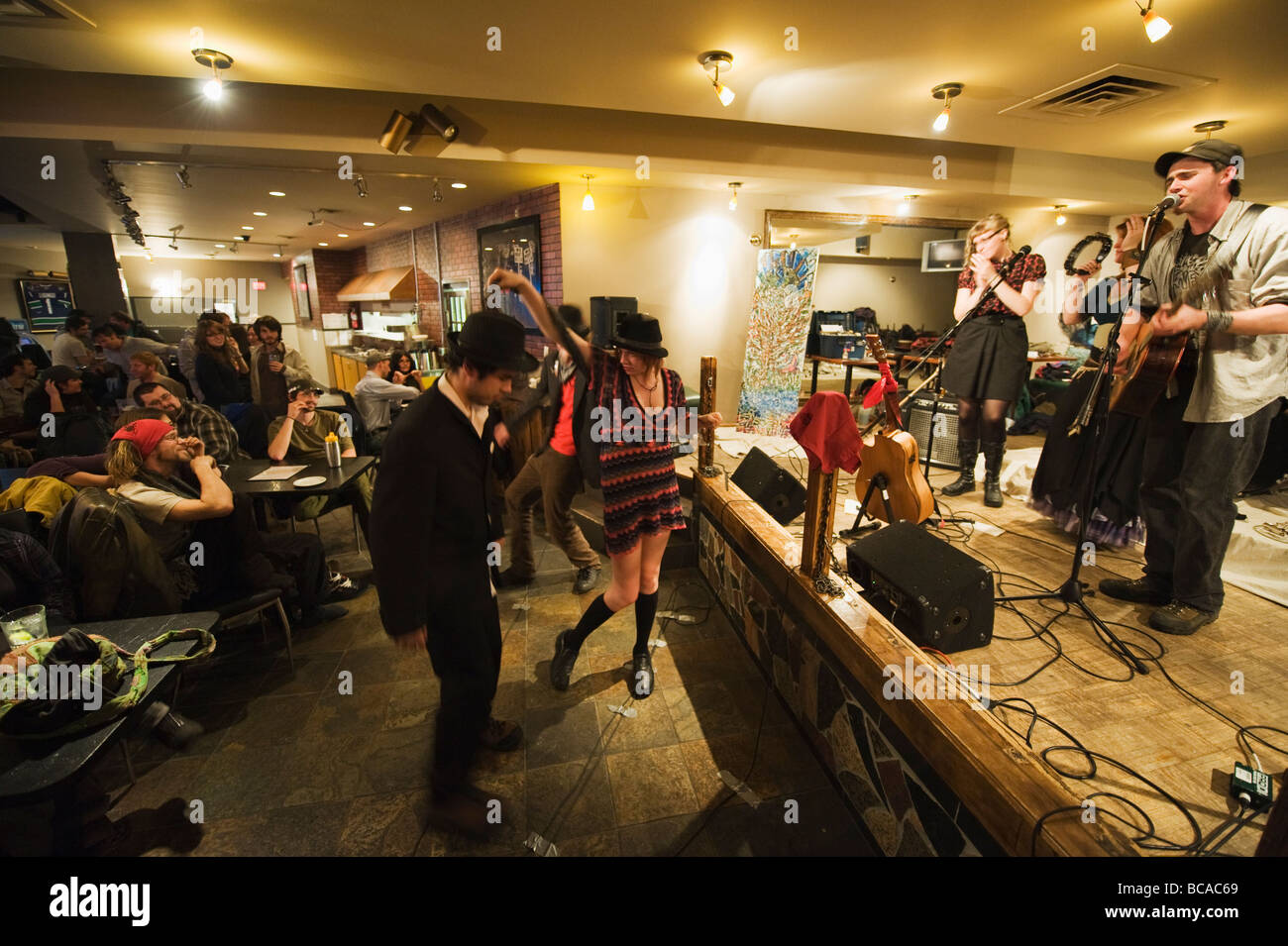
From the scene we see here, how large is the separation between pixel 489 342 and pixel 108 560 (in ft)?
6.18

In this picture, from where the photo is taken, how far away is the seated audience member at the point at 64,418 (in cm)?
375

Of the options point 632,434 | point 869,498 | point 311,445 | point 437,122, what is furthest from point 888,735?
point 437,122

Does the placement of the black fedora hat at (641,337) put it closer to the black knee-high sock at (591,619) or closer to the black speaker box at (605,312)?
the black knee-high sock at (591,619)

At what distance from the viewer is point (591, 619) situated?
2521mm

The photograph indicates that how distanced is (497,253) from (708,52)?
4565 millimetres

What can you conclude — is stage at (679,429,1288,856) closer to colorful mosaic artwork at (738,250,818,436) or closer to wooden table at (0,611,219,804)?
wooden table at (0,611,219,804)

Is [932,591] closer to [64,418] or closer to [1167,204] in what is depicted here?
[1167,204]

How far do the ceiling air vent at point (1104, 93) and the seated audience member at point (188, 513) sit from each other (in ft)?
18.8

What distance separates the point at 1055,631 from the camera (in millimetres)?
2477

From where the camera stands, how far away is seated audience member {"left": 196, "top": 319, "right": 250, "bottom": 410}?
187 inches

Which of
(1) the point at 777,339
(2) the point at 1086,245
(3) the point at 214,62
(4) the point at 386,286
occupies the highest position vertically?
(3) the point at 214,62

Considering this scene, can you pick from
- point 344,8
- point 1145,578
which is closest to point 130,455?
point 344,8

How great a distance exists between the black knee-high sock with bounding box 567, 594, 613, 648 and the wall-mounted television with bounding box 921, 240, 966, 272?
29.0 feet

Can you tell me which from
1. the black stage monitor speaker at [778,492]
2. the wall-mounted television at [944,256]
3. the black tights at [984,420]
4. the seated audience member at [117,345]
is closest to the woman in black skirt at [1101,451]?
the black tights at [984,420]
